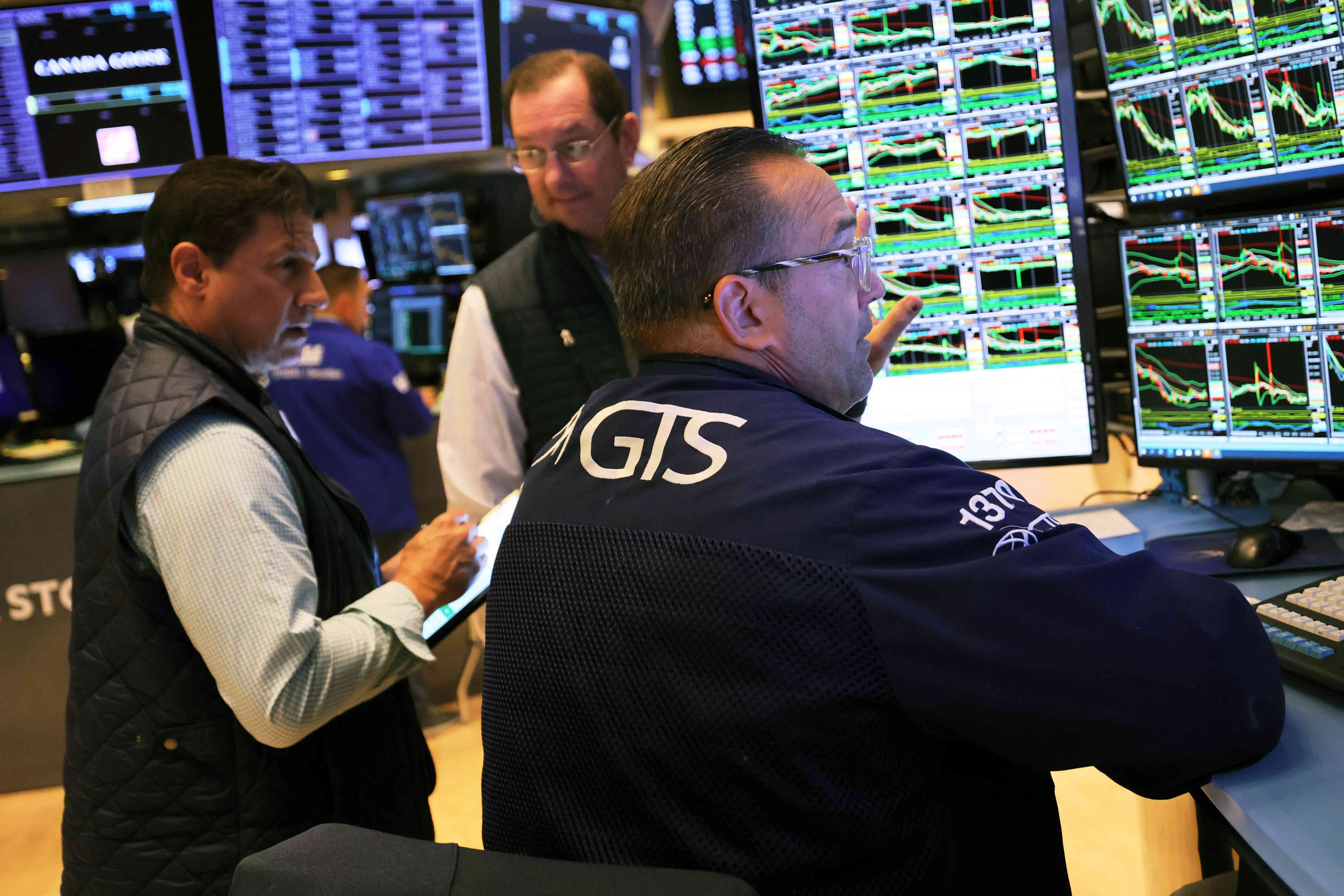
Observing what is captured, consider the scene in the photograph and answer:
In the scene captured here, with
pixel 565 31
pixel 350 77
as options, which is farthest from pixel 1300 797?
pixel 350 77

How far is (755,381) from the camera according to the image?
1057mm

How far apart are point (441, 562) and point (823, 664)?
2.82 feet

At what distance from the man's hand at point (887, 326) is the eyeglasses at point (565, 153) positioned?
601mm

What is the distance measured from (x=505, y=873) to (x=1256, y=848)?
0.65 m

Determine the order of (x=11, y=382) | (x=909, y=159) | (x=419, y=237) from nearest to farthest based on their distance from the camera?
(x=909, y=159)
(x=11, y=382)
(x=419, y=237)

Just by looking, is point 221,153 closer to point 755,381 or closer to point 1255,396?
point 755,381

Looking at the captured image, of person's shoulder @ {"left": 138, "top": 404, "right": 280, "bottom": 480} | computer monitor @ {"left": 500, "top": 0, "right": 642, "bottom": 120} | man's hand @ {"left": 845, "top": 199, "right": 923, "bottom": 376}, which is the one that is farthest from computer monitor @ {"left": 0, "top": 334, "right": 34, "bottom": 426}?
man's hand @ {"left": 845, "top": 199, "right": 923, "bottom": 376}

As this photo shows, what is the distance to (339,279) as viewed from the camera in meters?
3.80

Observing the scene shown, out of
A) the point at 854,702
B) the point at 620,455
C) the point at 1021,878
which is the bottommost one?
the point at 1021,878

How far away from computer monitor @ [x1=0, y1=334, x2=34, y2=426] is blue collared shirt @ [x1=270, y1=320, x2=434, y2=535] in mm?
1169

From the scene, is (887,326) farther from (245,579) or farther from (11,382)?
(11,382)

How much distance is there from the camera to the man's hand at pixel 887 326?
1530mm

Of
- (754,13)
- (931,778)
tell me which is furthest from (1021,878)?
(754,13)

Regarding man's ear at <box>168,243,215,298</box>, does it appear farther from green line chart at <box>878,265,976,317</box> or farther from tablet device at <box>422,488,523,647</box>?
green line chart at <box>878,265,976,317</box>
